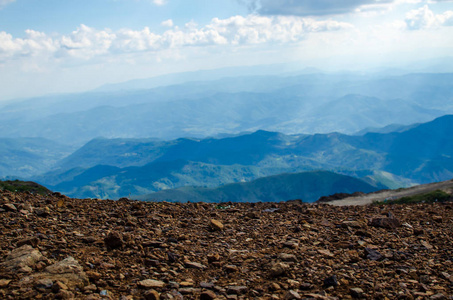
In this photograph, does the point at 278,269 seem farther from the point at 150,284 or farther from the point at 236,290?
the point at 150,284

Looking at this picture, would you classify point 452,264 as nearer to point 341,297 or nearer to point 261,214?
point 341,297

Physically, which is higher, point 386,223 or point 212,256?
point 212,256

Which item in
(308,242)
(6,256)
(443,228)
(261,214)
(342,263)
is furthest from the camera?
(261,214)

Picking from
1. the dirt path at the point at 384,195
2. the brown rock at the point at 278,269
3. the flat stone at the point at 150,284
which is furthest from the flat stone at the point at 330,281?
the dirt path at the point at 384,195

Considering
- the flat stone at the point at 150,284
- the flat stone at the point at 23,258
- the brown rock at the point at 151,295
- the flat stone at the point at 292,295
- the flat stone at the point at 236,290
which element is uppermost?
the flat stone at the point at 23,258

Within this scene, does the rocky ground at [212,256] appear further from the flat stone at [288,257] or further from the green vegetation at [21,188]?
the green vegetation at [21,188]

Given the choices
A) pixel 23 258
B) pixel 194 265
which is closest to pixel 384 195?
pixel 194 265

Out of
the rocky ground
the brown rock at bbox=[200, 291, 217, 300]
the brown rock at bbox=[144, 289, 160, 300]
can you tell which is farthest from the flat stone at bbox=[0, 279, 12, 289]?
the brown rock at bbox=[200, 291, 217, 300]

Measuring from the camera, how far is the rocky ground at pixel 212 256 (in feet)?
24.7

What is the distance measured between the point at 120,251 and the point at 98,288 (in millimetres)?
1901

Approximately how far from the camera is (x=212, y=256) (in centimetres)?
929

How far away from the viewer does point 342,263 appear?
9195 millimetres

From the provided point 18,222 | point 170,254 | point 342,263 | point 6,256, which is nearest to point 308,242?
point 342,263

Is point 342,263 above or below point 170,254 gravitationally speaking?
below
